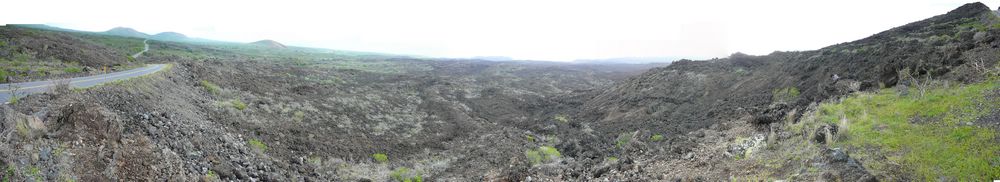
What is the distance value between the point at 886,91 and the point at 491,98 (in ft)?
102

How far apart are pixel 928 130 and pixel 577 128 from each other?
1862 centimetres

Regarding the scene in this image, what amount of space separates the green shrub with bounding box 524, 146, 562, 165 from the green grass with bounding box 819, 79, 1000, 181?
10.8 metres

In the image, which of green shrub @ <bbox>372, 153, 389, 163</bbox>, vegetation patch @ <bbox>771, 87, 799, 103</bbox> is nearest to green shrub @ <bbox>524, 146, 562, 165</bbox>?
green shrub @ <bbox>372, 153, 389, 163</bbox>

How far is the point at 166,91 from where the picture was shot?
19.6 meters

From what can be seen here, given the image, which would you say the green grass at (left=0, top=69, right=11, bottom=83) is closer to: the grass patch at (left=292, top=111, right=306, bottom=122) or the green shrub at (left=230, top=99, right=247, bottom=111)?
the green shrub at (left=230, top=99, right=247, bottom=111)

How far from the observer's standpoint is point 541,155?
832 inches

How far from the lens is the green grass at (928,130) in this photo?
8852 mm

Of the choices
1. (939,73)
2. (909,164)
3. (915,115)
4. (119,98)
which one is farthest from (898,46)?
(119,98)

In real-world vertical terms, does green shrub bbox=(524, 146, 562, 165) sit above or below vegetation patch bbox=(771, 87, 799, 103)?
below

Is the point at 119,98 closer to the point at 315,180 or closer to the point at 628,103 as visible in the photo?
the point at 315,180

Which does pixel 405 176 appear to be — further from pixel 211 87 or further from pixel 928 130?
pixel 928 130

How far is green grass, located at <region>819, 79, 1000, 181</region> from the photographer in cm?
885

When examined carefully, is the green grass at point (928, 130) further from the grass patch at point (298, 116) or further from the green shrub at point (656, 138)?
the grass patch at point (298, 116)

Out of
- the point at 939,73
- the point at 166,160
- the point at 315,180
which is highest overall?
the point at 939,73
